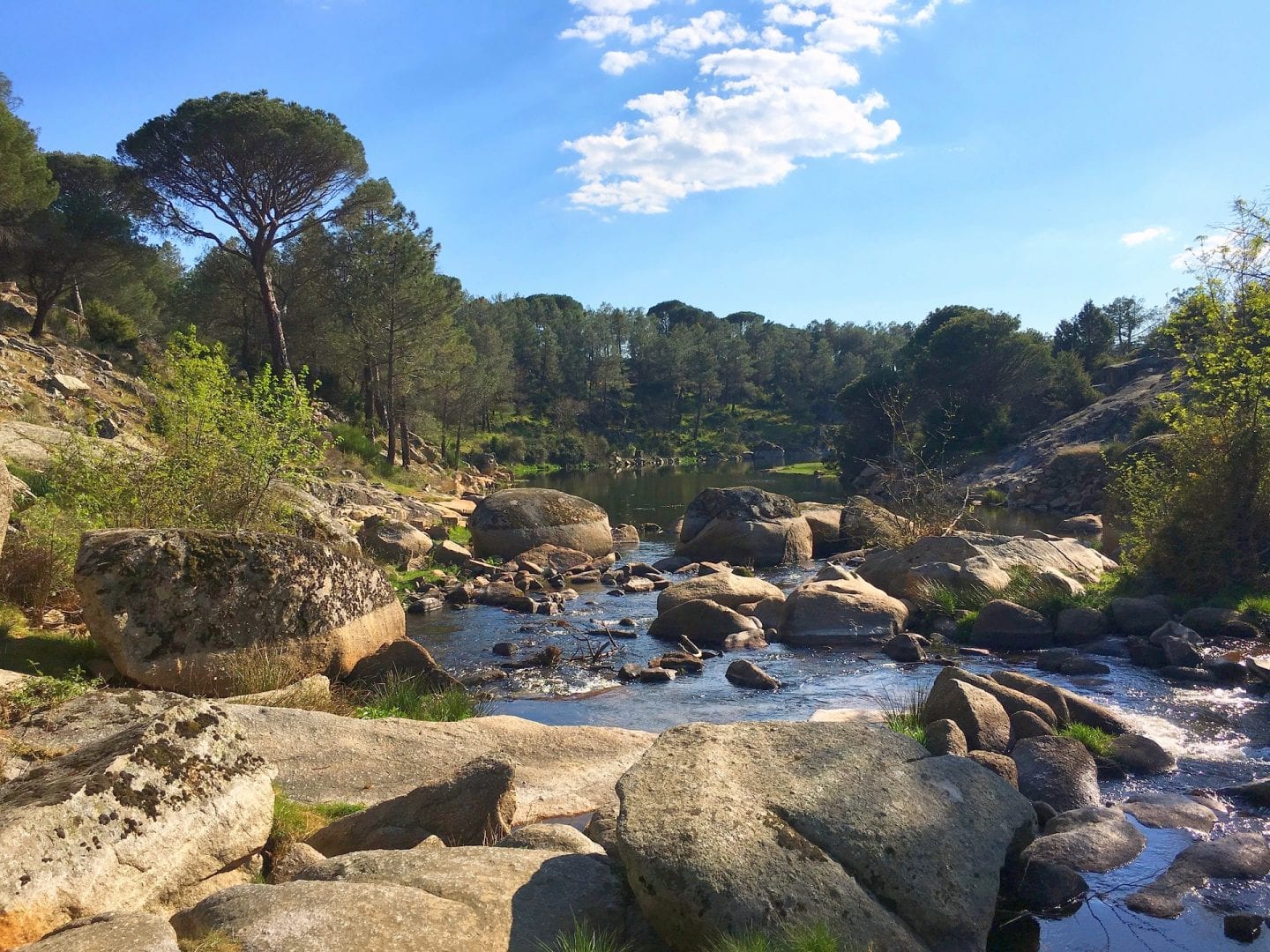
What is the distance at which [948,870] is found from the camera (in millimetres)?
6316

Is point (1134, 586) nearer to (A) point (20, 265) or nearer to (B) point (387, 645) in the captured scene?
(B) point (387, 645)

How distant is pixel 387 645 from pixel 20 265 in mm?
37671

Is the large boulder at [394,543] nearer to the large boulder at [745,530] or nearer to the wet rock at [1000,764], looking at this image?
the large boulder at [745,530]

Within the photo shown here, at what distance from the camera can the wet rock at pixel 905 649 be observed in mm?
17141

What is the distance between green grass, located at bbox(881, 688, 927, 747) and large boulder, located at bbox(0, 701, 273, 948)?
674 cm

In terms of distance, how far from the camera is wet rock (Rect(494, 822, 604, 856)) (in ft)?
22.7

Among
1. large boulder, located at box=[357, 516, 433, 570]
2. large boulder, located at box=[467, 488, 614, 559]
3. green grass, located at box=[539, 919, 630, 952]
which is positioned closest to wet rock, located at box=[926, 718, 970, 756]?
green grass, located at box=[539, 919, 630, 952]

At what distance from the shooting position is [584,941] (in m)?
5.26

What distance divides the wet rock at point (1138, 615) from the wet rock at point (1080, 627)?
258mm

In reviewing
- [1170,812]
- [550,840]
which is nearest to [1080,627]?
[1170,812]

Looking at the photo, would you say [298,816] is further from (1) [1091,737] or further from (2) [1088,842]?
(1) [1091,737]

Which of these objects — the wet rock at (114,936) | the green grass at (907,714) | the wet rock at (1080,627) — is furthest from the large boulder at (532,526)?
the wet rock at (114,936)

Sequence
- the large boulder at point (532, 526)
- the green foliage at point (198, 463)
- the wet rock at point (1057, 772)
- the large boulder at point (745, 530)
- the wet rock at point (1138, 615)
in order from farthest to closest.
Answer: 1. the large boulder at point (745, 530)
2. the large boulder at point (532, 526)
3. the wet rock at point (1138, 615)
4. the green foliage at point (198, 463)
5. the wet rock at point (1057, 772)

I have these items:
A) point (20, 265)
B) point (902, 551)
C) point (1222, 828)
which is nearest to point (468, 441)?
point (20, 265)
